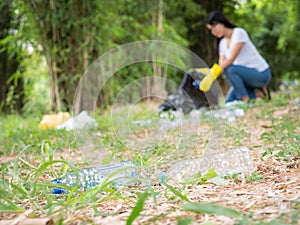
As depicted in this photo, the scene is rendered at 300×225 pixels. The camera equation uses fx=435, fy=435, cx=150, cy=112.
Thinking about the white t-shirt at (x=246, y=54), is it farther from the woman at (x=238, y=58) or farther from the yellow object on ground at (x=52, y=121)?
the yellow object on ground at (x=52, y=121)

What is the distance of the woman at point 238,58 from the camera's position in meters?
3.95

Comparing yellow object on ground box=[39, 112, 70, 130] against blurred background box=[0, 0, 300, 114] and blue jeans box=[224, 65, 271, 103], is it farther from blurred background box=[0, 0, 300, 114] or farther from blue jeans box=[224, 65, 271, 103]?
blue jeans box=[224, 65, 271, 103]

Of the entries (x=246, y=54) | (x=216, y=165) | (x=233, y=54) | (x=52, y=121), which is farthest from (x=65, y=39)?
(x=216, y=165)

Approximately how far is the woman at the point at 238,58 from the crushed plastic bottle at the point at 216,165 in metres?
2.55

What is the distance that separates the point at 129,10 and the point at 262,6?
14.9 feet

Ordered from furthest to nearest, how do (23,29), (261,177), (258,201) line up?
(23,29), (261,177), (258,201)

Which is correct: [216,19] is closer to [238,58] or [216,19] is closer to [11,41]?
[238,58]

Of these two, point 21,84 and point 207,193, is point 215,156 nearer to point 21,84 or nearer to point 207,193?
point 207,193

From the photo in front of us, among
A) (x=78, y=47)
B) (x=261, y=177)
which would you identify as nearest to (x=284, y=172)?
(x=261, y=177)

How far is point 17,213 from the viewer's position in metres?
1.03

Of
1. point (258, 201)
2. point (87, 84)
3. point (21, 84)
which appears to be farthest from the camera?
point (21, 84)

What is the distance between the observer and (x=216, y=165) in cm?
148

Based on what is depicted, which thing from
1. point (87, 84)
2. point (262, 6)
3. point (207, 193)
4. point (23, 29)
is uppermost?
point (262, 6)

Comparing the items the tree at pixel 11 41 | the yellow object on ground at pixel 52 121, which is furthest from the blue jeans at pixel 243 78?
the tree at pixel 11 41
